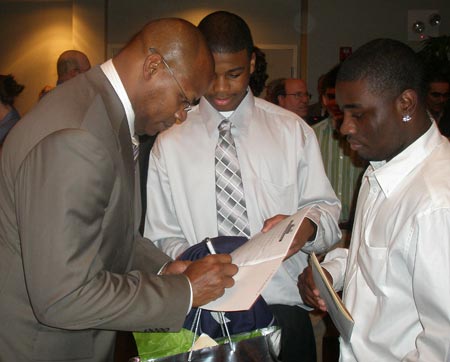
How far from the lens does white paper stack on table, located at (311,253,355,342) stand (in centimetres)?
127

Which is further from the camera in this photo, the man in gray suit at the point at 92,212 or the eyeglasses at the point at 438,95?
Answer: the eyeglasses at the point at 438,95

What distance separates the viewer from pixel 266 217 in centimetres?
202

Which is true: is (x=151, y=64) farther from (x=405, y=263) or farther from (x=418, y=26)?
(x=418, y=26)

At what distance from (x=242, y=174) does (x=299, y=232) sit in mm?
369

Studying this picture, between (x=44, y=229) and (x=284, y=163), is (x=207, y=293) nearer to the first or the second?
(x=44, y=229)

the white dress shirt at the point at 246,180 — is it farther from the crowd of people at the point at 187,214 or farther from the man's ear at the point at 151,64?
the man's ear at the point at 151,64

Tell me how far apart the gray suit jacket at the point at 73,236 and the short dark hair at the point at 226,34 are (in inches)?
28.3

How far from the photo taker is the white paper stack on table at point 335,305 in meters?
1.27

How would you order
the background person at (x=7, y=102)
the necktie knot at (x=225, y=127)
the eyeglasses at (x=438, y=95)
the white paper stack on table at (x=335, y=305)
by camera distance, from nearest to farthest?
the white paper stack on table at (x=335, y=305)
the necktie knot at (x=225, y=127)
the background person at (x=7, y=102)
the eyeglasses at (x=438, y=95)

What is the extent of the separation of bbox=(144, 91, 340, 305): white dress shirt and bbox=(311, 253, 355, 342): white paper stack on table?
21.6 inches

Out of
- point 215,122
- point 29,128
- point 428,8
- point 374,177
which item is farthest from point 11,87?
point 428,8

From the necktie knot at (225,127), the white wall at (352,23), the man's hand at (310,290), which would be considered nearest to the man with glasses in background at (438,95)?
the necktie knot at (225,127)

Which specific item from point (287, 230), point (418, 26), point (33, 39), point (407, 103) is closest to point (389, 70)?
point (407, 103)

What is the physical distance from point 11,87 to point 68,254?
10.8 feet
